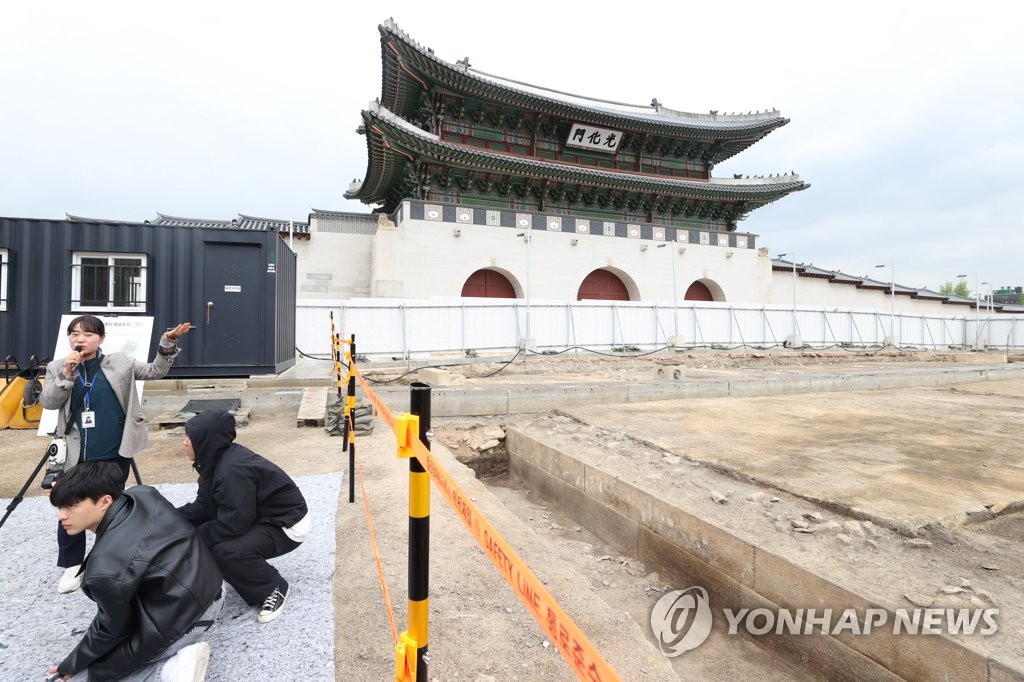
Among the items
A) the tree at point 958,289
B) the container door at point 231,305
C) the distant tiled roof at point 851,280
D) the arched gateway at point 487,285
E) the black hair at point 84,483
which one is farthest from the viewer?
the tree at point 958,289

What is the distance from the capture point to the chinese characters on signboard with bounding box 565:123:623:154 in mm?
24672

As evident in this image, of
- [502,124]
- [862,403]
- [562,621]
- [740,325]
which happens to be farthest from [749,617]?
[502,124]

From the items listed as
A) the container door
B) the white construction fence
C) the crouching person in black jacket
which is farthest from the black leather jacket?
the white construction fence

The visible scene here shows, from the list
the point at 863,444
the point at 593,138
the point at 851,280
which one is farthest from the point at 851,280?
the point at 863,444

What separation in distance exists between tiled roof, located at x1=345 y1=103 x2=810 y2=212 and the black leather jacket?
63.4 feet

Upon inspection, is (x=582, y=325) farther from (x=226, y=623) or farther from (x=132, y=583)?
(x=132, y=583)

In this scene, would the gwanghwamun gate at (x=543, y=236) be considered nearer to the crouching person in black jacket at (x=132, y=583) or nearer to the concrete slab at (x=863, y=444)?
the concrete slab at (x=863, y=444)

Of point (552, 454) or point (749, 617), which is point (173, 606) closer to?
point (749, 617)

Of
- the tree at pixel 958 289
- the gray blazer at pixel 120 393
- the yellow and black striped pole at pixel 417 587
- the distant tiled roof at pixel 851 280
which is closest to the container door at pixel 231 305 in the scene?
the gray blazer at pixel 120 393

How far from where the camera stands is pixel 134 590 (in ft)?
6.09

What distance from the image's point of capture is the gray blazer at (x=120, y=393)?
2.93m

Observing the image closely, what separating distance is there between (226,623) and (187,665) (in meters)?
0.62

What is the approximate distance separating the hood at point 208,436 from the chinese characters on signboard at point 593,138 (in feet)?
82.2

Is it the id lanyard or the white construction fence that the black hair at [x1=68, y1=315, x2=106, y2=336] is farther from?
the white construction fence
